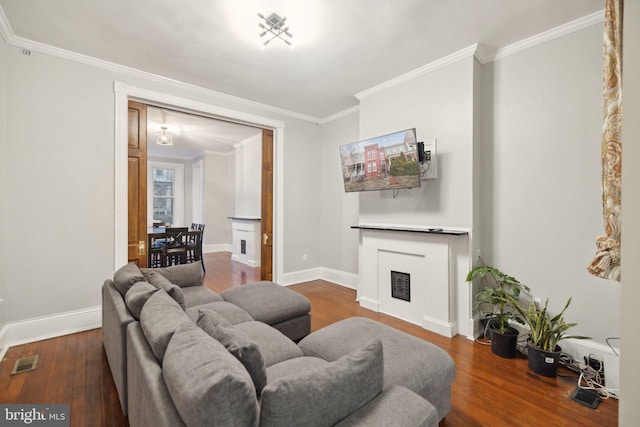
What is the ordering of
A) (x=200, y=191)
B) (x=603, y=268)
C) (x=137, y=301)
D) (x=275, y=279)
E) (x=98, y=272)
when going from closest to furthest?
(x=603, y=268), (x=137, y=301), (x=98, y=272), (x=275, y=279), (x=200, y=191)

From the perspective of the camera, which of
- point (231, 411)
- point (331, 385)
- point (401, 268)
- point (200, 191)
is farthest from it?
point (200, 191)

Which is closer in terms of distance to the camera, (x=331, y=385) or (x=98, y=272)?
(x=331, y=385)

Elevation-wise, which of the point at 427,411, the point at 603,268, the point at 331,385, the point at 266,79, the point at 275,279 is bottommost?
the point at 275,279

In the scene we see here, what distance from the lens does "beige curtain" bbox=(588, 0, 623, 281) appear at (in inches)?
50.5

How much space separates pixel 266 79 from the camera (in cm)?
341

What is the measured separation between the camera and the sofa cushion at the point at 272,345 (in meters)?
1.63

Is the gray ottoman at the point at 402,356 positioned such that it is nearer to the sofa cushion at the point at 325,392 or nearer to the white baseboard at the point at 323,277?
the sofa cushion at the point at 325,392

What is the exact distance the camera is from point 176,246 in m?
5.22

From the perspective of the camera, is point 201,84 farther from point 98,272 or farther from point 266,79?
point 98,272

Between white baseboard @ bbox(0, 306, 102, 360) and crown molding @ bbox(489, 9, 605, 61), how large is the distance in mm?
4945

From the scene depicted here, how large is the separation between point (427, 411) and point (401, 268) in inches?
89.7

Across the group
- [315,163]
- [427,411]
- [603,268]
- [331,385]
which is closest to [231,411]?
[331,385]

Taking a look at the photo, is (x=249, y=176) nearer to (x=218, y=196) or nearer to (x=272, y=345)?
(x=218, y=196)

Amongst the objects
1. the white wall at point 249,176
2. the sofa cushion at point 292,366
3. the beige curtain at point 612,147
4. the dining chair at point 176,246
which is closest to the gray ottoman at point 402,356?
the sofa cushion at point 292,366
